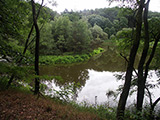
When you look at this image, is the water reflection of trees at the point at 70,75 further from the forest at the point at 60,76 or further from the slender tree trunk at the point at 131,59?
the slender tree trunk at the point at 131,59

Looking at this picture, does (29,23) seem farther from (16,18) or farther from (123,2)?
(123,2)

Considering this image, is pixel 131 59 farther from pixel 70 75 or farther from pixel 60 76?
pixel 70 75

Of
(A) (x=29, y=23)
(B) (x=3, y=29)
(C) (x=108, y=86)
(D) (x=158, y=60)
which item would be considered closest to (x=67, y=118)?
(B) (x=3, y=29)

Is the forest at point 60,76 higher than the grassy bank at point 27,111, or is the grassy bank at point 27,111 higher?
the forest at point 60,76

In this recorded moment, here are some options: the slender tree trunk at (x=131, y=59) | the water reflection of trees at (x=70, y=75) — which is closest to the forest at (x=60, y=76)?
the slender tree trunk at (x=131, y=59)

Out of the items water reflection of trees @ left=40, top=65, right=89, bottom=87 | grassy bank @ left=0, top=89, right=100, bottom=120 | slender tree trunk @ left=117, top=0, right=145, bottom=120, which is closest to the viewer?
grassy bank @ left=0, top=89, right=100, bottom=120

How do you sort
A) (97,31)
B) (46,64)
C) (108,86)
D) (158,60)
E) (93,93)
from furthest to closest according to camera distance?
(97,31) < (46,64) < (108,86) < (93,93) < (158,60)

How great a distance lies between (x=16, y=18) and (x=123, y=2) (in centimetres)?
411

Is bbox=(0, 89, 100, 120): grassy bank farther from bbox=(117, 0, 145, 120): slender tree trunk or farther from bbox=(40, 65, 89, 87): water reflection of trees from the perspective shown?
bbox=(40, 65, 89, 87): water reflection of trees

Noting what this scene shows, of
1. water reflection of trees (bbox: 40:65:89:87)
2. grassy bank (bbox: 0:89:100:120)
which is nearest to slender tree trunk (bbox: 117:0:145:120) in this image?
grassy bank (bbox: 0:89:100:120)

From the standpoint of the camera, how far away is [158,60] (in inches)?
203

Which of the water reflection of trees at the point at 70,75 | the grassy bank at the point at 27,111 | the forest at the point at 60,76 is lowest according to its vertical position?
the grassy bank at the point at 27,111

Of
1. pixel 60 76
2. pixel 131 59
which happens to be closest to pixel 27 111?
pixel 60 76

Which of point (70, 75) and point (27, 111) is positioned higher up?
point (70, 75)
